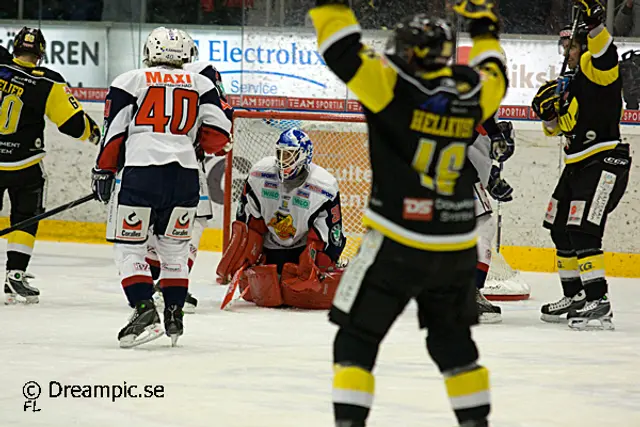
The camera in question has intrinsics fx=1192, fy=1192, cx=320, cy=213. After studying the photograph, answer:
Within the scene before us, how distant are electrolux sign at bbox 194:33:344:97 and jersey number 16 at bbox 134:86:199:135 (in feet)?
13.2

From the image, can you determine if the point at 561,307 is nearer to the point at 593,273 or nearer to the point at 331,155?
the point at 593,273

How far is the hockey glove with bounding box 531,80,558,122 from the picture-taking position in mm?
5699

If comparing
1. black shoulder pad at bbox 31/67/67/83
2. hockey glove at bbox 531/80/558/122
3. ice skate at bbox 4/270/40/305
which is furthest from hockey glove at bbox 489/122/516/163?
ice skate at bbox 4/270/40/305

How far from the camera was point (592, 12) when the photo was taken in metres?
5.19

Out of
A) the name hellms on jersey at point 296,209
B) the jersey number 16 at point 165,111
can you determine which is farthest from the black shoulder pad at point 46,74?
the jersey number 16 at point 165,111

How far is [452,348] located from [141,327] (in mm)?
2126

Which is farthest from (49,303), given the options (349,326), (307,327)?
(349,326)

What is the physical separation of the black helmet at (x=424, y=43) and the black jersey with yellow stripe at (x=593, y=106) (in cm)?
280

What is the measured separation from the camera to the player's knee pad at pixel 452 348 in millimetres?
2727

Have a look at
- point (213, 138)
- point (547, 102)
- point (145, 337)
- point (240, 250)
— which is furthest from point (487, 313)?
point (145, 337)

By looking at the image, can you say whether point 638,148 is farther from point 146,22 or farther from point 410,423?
point 410,423

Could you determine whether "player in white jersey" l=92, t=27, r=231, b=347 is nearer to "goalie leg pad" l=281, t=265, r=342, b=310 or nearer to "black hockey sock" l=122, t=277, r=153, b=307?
"black hockey sock" l=122, t=277, r=153, b=307

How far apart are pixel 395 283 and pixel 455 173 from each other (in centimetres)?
29

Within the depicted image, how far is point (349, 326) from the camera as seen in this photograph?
2684 mm
